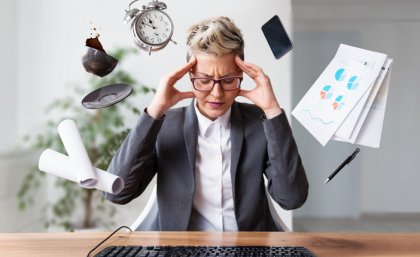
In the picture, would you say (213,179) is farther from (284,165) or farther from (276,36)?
(276,36)

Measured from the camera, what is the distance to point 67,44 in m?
3.36

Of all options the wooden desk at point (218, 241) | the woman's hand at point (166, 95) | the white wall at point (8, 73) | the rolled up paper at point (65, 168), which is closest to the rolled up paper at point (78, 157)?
the rolled up paper at point (65, 168)

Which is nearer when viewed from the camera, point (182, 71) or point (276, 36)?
point (182, 71)

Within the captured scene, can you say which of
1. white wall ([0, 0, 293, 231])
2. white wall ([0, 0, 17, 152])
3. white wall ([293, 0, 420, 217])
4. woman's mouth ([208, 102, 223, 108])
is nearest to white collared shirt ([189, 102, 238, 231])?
woman's mouth ([208, 102, 223, 108])

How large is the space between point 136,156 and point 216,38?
0.44 m

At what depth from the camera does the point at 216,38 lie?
5.25 feet

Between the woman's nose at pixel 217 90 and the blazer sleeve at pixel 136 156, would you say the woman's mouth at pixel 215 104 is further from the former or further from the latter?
the blazer sleeve at pixel 136 156

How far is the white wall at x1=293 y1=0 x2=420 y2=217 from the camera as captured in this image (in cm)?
354

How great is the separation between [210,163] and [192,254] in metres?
0.54

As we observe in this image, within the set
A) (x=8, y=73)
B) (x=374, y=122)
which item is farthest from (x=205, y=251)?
(x=8, y=73)

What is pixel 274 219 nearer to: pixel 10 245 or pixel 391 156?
pixel 10 245

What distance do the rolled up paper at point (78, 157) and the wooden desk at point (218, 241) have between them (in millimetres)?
166

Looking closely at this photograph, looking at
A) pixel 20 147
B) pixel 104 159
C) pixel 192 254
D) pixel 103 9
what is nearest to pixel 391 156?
pixel 104 159

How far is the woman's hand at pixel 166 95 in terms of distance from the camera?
5.18ft
